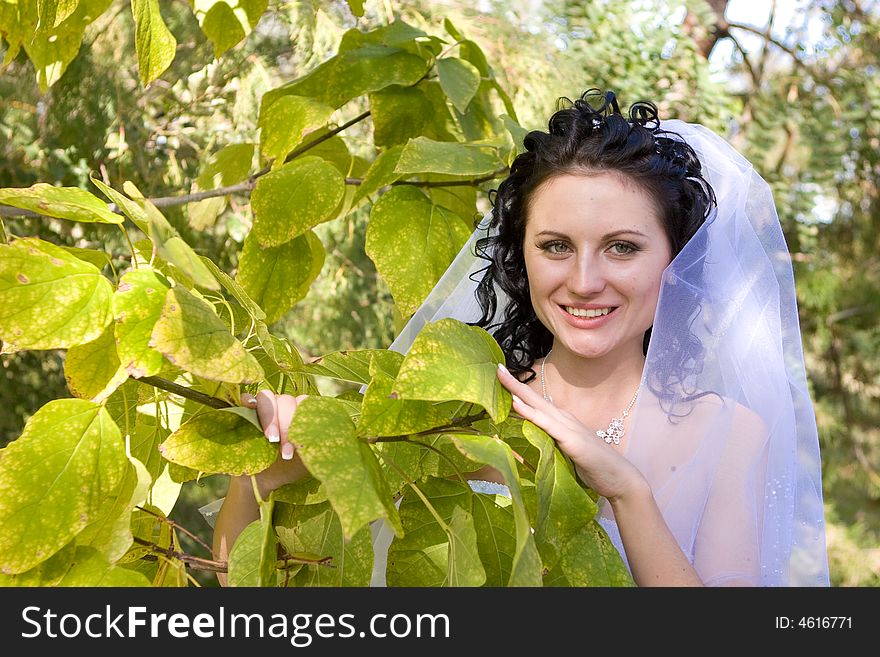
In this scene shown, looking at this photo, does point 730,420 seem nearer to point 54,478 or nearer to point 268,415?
point 268,415

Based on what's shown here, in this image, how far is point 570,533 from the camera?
23.4 inches

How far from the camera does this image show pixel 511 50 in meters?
1.64

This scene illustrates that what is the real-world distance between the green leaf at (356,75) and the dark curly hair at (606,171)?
0.55ft

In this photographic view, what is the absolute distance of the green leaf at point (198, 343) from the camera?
51 cm

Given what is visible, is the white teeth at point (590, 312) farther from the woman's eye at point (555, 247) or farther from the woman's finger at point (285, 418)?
the woman's finger at point (285, 418)

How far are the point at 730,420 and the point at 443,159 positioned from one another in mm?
408

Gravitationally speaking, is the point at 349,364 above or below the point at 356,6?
below

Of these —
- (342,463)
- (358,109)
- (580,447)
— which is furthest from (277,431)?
(358,109)

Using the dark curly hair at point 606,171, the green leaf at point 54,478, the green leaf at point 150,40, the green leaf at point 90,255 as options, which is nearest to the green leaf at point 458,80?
the dark curly hair at point 606,171

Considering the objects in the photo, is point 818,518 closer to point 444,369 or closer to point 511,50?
point 444,369

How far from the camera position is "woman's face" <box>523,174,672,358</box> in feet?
2.97

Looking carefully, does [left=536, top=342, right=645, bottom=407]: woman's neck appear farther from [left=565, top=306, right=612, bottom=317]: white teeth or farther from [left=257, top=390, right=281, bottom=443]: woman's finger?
[left=257, top=390, right=281, bottom=443]: woman's finger

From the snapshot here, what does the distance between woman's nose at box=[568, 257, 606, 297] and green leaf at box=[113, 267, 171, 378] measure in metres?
0.45

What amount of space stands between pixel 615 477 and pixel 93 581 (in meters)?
0.38
